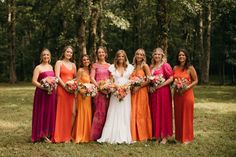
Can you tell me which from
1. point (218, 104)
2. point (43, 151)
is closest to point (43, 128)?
point (43, 151)

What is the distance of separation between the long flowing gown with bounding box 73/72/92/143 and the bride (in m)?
0.47

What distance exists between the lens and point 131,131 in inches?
452

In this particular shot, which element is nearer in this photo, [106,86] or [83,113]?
[106,86]

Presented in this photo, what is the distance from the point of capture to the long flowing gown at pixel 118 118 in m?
11.3

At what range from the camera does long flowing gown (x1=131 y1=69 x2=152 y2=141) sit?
1147 centimetres

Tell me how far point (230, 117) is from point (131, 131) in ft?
22.9

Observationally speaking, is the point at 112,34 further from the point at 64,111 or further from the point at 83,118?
the point at 64,111

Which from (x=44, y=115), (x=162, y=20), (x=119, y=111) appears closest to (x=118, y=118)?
(x=119, y=111)

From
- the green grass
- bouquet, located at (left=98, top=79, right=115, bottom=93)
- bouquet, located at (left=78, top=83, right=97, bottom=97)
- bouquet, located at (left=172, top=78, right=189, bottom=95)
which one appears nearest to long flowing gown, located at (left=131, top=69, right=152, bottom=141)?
the green grass

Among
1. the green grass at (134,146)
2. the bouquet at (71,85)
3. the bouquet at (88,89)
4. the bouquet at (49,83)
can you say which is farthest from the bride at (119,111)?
the bouquet at (49,83)

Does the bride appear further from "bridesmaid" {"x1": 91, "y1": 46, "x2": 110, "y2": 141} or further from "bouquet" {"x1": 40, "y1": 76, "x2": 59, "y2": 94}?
"bouquet" {"x1": 40, "y1": 76, "x2": 59, "y2": 94}

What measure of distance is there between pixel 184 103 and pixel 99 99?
253 cm

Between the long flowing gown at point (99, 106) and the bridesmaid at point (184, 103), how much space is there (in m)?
2.11

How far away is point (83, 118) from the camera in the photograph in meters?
11.5
